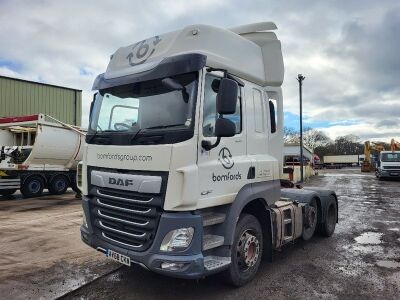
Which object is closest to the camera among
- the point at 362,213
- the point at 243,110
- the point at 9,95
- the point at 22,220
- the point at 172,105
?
the point at 172,105

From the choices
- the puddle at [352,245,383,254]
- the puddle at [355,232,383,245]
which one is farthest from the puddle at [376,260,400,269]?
the puddle at [355,232,383,245]

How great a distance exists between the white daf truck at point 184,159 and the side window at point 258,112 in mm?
29

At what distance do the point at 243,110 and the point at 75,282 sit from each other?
10.6 ft

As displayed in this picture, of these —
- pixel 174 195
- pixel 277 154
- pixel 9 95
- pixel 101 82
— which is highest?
pixel 9 95

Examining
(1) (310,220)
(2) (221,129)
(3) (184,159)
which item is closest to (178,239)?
(3) (184,159)

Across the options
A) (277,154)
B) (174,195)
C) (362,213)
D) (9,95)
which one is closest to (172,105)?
(174,195)

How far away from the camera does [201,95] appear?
14.1ft

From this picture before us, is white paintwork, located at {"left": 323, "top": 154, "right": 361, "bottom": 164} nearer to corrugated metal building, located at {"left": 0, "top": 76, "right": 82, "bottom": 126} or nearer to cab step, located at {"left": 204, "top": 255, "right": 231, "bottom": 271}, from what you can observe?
corrugated metal building, located at {"left": 0, "top": 76, "right": 82, "bottom": 126}

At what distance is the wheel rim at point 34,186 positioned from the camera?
51.2 feet

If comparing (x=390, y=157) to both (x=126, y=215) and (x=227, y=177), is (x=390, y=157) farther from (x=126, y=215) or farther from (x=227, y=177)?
(x=126, y=215)

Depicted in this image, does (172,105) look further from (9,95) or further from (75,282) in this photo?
(9,95)

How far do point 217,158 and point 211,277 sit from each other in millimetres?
1731

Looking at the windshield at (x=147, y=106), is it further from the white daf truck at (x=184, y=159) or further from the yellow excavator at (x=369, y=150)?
the yellow excavator at (x=369, y=150)

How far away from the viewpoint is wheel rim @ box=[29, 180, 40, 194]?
615 inches
